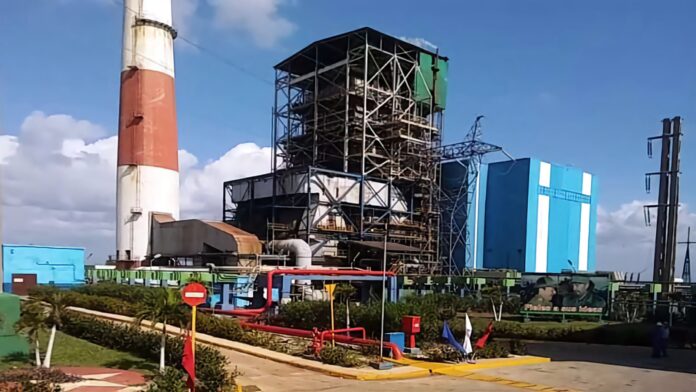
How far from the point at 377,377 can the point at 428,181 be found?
45.0 m

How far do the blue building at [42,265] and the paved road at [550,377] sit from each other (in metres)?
31.0

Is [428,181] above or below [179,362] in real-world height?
above

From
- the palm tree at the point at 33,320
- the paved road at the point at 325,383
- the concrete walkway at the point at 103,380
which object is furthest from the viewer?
the paved road at the point at 325,383

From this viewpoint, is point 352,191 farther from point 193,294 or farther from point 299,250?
point 193,294

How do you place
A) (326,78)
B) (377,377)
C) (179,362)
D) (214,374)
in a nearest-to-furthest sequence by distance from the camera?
(214,374), (179,362), (377,377), (326,78)

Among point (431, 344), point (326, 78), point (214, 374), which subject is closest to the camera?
point (214, 374)

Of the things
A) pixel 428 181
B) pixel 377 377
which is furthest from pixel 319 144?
pixel 377 377

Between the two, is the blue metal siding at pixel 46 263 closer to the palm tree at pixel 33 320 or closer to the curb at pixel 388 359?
the curb at pixel 388 359

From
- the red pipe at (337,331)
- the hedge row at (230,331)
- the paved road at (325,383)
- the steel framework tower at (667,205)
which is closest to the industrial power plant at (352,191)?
the steel framework tower at (667,205)

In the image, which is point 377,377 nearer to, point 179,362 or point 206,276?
point 179,362

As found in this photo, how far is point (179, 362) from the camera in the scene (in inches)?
594

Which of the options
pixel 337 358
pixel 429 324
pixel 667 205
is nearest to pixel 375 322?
pixel 429 324

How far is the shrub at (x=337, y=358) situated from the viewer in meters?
17.5

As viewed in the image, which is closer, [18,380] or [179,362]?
A: [18,380]
